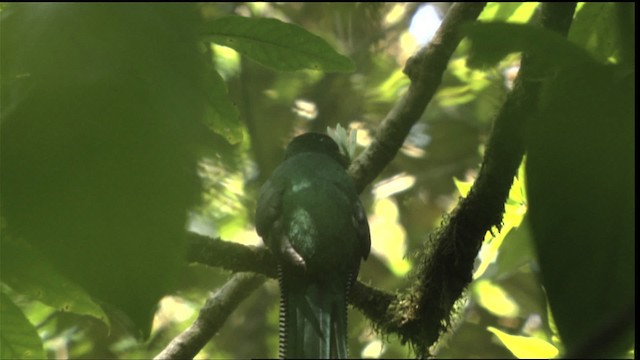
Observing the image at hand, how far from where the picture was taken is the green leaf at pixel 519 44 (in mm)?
393

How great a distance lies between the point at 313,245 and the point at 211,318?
17.8 inches

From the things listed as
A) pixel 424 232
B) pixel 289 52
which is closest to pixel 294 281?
pixel 289 52

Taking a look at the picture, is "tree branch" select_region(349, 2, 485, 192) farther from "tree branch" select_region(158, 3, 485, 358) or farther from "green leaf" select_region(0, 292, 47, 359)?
"green leaf" select_region(0, 292, 47, 359)

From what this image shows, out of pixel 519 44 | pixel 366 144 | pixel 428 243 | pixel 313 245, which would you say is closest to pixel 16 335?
pixel 519 44

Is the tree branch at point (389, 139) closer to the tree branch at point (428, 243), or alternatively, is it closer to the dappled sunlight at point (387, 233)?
the tree branch at point (428, 243)

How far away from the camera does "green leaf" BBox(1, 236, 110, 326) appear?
72cm

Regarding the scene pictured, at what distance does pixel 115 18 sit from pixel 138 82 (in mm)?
24

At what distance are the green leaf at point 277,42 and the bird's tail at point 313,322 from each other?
0.75m

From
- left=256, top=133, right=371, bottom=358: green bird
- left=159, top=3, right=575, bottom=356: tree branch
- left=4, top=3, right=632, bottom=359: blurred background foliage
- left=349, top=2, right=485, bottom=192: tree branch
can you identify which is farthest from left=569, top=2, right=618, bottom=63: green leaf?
left=4, top=3, right=632, bottom=359: blurred background foliage

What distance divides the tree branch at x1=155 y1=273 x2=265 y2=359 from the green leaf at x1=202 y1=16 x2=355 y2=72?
1.46 metres

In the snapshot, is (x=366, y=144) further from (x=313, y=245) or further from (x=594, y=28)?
(x=594, y=28)

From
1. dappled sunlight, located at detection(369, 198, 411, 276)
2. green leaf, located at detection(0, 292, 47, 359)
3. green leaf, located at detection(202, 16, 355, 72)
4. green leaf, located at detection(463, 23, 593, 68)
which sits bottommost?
dappled sunlight, located at detection(369, 198, 411, 276)

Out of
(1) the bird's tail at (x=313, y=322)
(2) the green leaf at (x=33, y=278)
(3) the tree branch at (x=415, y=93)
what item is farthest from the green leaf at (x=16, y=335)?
(3) the tree branch at (x=415, y=93)

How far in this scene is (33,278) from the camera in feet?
2.79
